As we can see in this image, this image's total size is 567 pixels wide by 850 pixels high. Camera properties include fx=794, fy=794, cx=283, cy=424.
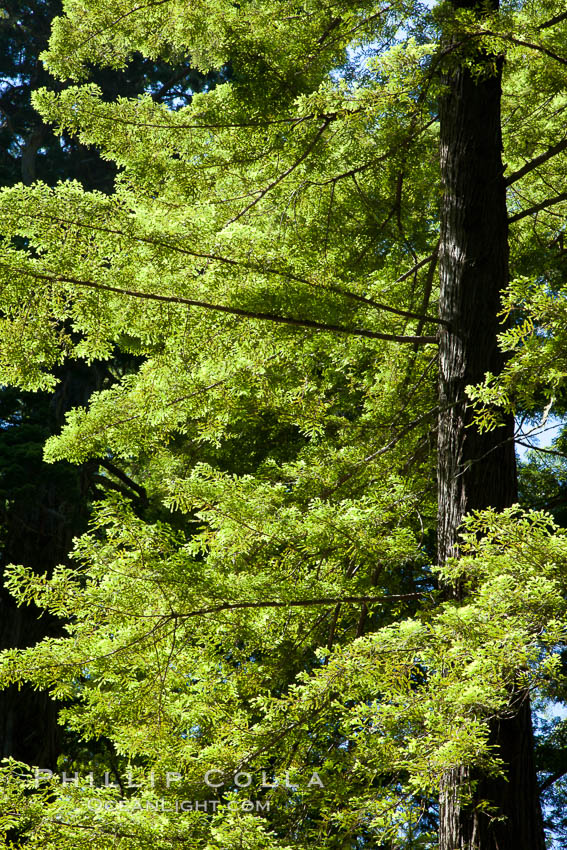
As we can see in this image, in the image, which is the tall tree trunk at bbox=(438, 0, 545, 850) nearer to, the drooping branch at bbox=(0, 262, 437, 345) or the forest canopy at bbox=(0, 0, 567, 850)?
the forest canopy at bbox=(0, 0, 567, 850)

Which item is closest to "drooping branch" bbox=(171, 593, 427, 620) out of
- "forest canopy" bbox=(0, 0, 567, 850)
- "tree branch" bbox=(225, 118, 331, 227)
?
→ "forest canopy" bbox=(0, 0, 567, 850)

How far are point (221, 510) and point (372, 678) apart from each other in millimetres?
1212

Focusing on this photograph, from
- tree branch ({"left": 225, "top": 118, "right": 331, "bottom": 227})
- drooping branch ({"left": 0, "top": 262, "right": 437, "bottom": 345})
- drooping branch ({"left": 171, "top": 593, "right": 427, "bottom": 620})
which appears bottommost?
drooping branch ({"left": 171, "top": 593, "right": 427, "bottom": 620})

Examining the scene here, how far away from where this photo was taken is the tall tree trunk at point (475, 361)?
396 cm

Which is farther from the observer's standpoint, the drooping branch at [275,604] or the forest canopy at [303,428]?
the drooping branch at [275,604]

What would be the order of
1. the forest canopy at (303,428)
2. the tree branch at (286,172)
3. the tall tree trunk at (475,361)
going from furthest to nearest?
the tree branch at (286,172) < the tall tree trunk at (475,361) < the forest canopy at (303,428)

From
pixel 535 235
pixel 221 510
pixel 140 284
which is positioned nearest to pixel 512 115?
pixel 535 235

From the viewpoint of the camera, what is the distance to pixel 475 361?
4660mm

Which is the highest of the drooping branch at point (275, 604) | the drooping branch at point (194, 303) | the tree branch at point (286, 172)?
the tree branch at point (286, 172)

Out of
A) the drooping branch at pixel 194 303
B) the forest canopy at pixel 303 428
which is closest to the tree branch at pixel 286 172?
the forest canopy at pixel 303 428

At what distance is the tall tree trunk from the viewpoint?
396cm

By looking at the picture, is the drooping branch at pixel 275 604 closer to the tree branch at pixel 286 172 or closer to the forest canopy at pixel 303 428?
the forest canopy at pixel 303 428

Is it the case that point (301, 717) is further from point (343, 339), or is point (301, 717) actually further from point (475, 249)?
point (475, 249)

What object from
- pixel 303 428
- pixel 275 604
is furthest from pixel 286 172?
pixel 275 604
